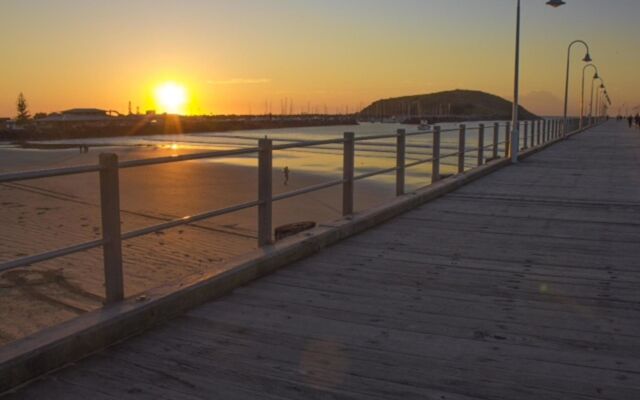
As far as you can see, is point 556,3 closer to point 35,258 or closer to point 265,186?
point 265,186

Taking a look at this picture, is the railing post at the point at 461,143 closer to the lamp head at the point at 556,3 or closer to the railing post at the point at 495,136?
the railing post at the point at 495,136

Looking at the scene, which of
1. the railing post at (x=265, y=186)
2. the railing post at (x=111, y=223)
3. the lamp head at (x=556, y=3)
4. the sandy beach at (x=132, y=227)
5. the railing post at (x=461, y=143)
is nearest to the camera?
the railing post at (x=111, y=223)

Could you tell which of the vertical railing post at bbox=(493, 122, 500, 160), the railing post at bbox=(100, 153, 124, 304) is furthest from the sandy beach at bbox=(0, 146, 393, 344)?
the vertical railing post at bbox=(493, 122, 500, 160)

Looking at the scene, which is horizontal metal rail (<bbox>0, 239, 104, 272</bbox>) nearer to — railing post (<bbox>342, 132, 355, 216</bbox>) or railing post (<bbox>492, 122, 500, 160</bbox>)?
railing post (<bbox>342, 132, 355, 216</bbox>)

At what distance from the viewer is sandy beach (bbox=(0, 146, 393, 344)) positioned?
412 inches

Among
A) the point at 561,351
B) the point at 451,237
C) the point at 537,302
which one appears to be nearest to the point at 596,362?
the point at 561,351

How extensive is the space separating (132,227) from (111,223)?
582 inches

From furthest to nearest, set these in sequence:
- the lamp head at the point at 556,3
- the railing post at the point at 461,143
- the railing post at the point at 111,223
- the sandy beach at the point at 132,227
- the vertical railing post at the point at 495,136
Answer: the lamp head at the point at 556,3 → the vertical railing post at the point at 495,136 → the railing post at the point at 461,143 → the sandy beach at the point at 132,227 → the railing post at the point at 111,223

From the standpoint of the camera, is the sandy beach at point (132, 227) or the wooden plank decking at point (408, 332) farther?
the sandy beach at point (132, 227)

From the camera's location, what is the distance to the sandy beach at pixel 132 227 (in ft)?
34.4

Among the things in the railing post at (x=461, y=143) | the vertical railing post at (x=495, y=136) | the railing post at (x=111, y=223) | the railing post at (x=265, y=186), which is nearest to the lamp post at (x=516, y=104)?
the vertical railing post at (x=495, y=136)

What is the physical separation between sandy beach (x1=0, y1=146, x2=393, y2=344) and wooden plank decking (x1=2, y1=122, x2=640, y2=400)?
967mm

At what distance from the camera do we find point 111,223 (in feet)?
13.1

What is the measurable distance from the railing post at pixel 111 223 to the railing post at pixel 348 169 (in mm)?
3609
